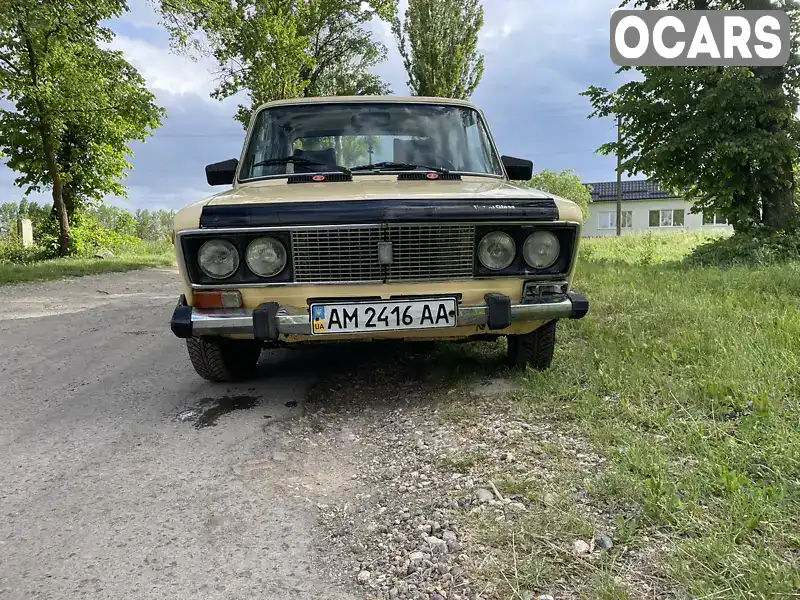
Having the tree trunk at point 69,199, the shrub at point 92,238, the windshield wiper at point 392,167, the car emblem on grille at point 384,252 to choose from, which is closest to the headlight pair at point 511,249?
the car emblem on grille at point 384,252

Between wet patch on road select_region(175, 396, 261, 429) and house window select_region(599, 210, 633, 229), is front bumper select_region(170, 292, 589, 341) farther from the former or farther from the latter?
house window select_region(599, 210, 633, 229)

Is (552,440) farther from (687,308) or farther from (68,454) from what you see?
(687,308)

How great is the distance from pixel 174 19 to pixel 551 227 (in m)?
13.9

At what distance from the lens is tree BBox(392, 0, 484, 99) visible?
832 inches

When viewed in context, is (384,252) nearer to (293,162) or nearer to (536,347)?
(536,347)

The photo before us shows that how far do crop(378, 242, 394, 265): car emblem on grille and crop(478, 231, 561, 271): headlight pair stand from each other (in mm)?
488

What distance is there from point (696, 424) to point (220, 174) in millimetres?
3428

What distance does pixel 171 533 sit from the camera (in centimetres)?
202

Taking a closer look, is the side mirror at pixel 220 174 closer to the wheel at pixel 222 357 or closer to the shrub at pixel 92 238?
the wheel at pixel 222 357

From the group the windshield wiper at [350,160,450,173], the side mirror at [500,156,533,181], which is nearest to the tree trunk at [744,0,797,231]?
the side mirror at [500,156,533,181]

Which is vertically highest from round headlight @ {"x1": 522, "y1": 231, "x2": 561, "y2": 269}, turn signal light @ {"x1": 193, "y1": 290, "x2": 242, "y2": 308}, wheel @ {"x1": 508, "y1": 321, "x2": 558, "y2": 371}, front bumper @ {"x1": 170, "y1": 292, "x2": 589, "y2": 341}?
round headlight @ {"x1": 522, "y1": 231, "x2": 561, "y2": 269}

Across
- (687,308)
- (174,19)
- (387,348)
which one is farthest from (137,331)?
(174,19)

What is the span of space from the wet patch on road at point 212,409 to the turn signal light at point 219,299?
0.63 meters

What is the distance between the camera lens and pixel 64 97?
13930 millimetres
